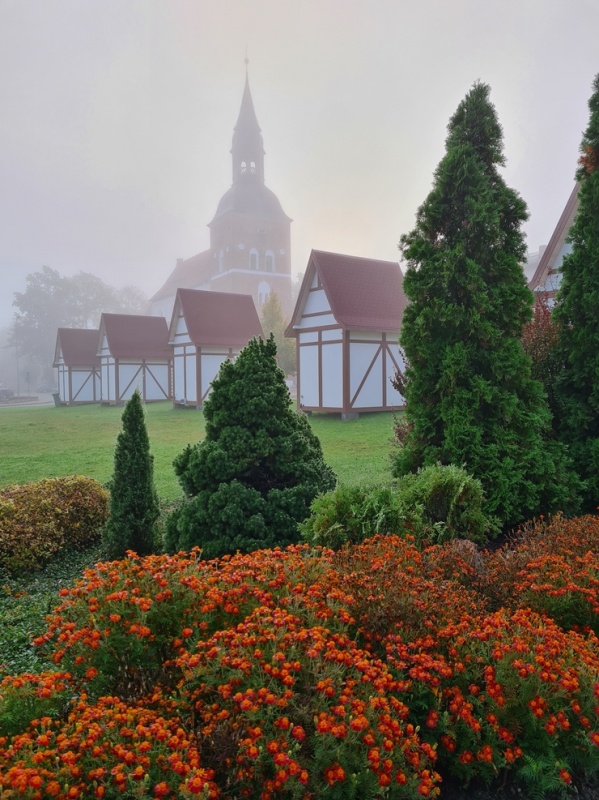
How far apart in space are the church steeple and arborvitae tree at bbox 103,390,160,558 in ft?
208

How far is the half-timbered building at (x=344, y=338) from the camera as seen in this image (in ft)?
61.9

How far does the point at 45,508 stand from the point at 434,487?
4334 millimetres

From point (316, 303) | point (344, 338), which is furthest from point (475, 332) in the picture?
point (316, 303)

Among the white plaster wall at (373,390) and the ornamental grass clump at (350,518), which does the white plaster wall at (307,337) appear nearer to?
the white plaster wall at (373,390)

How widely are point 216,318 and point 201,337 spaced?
1.95 m

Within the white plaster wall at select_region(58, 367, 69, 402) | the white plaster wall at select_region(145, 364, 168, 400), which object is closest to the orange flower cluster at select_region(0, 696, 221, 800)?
the white plaster wall at select_region(145, 364, 168, 400)

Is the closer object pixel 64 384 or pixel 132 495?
pixel 132 495

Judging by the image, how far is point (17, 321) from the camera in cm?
7394

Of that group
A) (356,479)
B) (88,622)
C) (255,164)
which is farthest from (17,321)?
(88,622)

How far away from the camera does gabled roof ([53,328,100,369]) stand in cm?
3616

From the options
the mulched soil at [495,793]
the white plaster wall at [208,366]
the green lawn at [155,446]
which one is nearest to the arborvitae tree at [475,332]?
the green lawn at [155,446]

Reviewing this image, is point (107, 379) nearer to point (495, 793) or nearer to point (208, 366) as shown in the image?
point (208, 366)

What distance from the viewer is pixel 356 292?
19.8 metres

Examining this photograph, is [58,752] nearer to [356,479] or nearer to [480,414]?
[480,414]
